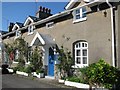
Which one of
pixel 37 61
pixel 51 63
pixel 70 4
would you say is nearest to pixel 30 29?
pixel 37 61

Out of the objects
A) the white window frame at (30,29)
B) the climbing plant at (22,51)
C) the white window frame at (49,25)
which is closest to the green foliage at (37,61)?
the white window frame at (49,25)

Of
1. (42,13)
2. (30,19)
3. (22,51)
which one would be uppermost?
(42,13)

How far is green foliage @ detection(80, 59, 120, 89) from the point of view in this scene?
515 inches

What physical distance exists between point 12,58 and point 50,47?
10.4 metres

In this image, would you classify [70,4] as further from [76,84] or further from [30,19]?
[30,19]

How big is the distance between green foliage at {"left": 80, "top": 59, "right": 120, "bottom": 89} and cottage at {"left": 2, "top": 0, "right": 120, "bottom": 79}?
1035 millimetres

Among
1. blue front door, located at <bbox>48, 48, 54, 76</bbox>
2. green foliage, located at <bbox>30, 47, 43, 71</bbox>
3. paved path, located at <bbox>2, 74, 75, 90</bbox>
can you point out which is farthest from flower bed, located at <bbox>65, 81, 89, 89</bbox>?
green foliage, located at <bbox>30, 47, 43, 71</bbox>

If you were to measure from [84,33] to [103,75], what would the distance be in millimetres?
4592

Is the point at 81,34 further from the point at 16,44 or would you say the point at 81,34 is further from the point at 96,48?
the point at 16,44

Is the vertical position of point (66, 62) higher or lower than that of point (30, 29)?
lower

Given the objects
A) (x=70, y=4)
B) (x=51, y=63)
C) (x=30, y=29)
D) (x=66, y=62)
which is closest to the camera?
(x=66, y=62)

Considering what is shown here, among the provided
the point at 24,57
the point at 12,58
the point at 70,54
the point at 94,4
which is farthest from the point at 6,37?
the point at 94,4

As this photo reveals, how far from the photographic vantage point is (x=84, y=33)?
16828 millimetres

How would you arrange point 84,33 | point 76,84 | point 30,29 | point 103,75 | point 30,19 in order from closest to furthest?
point 103,75, point 76,84, point 84,33, point 30,29, point 30,19
